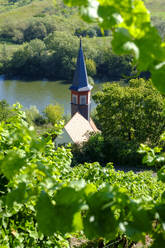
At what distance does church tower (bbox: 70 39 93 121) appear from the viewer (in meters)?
17.3

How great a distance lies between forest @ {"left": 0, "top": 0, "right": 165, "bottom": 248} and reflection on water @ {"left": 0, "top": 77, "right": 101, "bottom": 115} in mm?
13116

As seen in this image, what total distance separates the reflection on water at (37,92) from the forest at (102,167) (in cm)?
1312

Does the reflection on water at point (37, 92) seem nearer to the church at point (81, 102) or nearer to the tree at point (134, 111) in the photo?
the church at point (81, 102)

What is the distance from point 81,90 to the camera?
56.5ft

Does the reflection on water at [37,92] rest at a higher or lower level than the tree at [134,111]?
lower

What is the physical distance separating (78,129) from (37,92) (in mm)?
18174

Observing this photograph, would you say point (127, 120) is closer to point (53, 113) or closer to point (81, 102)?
point (81, 102)

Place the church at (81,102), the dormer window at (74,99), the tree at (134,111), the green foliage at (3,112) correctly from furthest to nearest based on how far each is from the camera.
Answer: the green foliage at (3,112) < the dormer window at (74,99) < the church at (81,102) < the tree at (134,111)

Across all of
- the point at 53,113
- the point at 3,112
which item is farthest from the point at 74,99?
the point at 53,113

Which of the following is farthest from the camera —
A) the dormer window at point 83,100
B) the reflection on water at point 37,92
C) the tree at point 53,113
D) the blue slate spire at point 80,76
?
the reflection on water at point 37,92

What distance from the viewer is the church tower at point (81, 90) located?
56.6ft

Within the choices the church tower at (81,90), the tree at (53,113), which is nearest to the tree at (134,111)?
the church tower at (81,90)

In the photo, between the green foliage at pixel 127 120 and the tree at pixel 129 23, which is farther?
the green foliage at pixel 127 120

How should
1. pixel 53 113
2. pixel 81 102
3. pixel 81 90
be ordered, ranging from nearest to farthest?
1. pixel 81 90
2. pixel 81 102
3. pixel 53 113
